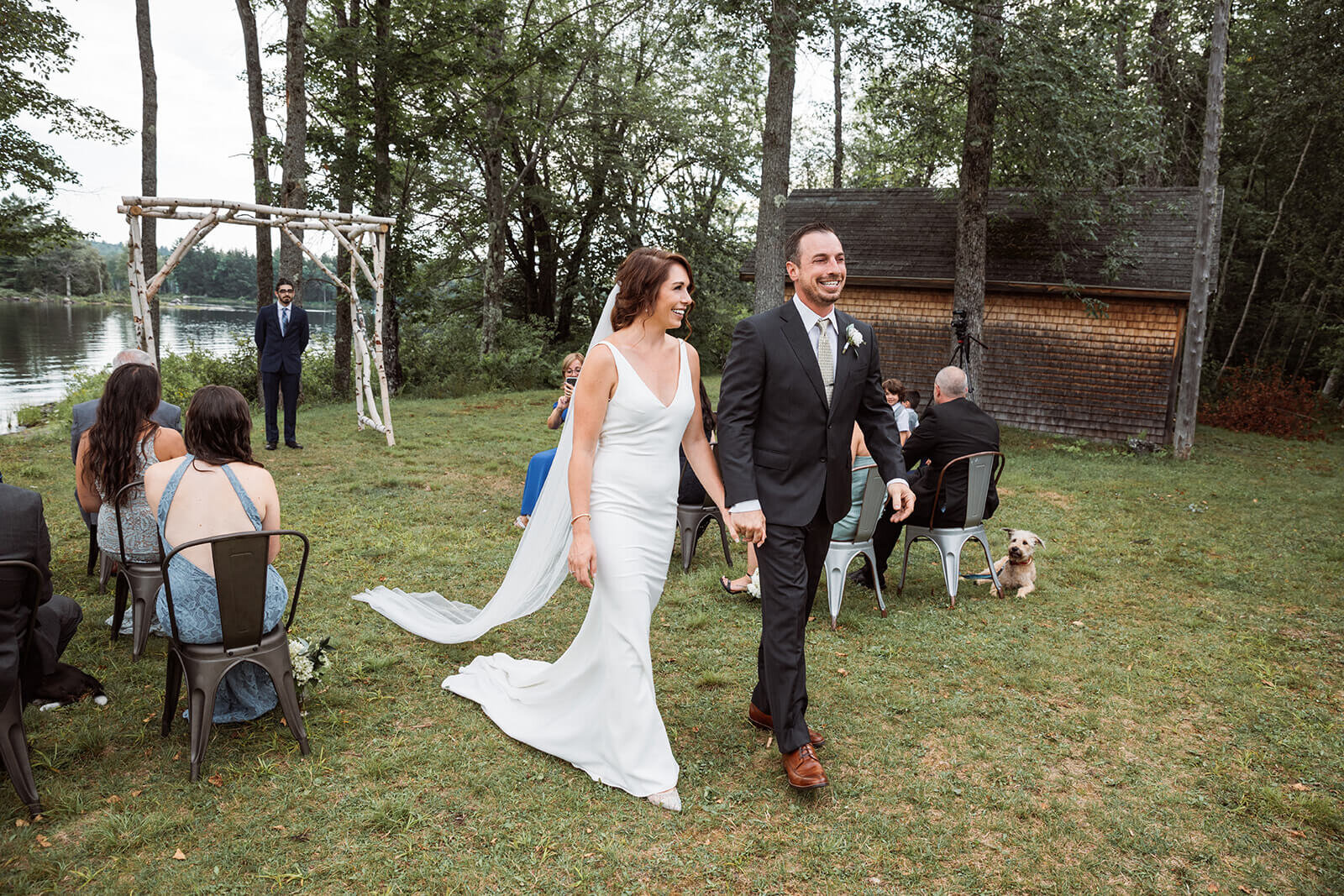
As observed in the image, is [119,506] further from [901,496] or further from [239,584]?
[901,496]

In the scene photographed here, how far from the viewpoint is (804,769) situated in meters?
3.33

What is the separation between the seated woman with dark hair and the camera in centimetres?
434

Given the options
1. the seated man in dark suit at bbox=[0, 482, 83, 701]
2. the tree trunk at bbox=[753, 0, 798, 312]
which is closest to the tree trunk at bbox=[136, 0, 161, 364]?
the tree trunk at bbox=[753, 0, 798, 312]

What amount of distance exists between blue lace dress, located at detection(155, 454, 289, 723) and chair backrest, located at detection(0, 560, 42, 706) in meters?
0.47

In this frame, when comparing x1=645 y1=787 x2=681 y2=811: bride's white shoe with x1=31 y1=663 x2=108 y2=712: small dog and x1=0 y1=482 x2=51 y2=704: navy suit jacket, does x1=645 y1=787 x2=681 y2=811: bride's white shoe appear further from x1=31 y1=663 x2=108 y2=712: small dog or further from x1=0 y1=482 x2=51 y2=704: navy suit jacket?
x1=31 y1=663 x2=108 y2=712: small dog

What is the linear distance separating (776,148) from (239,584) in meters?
10.7

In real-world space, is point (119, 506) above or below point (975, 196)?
below

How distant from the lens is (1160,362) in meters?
15.2

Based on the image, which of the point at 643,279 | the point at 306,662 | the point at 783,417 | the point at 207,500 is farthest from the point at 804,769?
the point at 207,500

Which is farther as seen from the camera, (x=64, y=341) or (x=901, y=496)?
(x=64, y=341)

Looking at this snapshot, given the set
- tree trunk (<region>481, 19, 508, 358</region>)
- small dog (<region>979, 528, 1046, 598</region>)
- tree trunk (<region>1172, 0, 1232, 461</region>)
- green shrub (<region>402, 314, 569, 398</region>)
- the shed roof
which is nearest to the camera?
small dog (<region>979, 528, 1046, 598</region>)

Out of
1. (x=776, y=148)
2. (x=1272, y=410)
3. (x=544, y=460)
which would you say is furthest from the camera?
(x=1272, y=410)

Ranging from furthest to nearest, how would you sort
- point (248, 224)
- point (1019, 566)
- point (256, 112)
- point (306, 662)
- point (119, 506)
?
point (256, 112) < point (248, 224) < point (1019, 566) < point (119, 506) < point (306, 662)

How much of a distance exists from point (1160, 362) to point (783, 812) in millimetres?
15188
